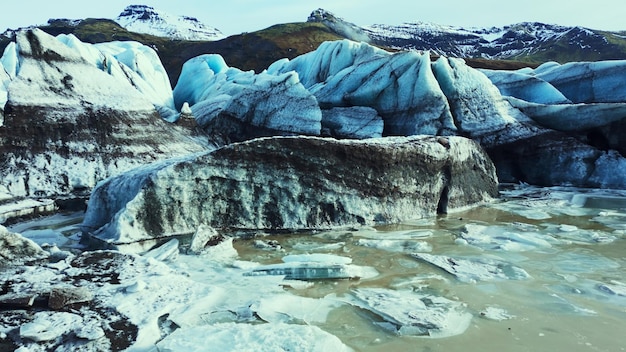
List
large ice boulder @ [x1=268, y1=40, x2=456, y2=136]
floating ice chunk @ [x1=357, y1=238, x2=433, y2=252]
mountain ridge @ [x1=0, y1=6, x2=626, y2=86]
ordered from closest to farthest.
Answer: floating ice chunk @ [x1=357, y1=238, x2=433, y2=252]
large ice boulder @ [x1=268, y1=40, x2=456, y2=136]
mountain ridge @ [x1=0, y1=6, x2=626, y2=86]

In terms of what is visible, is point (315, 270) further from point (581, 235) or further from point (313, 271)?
point (581, 235)

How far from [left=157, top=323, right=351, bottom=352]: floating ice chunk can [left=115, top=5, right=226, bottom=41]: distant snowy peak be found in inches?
4011

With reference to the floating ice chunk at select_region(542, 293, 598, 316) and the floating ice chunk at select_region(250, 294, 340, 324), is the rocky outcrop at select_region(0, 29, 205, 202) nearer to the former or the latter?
the floating ice chunk at select_region(250, 294, 340, 324)

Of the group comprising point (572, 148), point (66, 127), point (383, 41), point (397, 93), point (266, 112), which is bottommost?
point (572, 148)

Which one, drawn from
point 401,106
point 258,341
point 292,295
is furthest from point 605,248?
point 401,106

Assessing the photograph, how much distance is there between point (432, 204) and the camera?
6.81 meters

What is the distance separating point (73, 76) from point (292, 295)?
6.95 meters

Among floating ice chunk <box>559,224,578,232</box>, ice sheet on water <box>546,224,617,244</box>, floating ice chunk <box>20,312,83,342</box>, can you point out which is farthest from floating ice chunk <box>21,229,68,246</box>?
floating ice chunk <box>559,224,578,232</box>

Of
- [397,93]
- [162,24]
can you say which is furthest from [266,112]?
[162,24]

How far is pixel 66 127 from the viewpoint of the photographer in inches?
315

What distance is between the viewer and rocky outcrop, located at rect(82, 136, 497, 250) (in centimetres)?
516

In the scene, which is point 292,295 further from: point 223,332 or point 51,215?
point 51,215

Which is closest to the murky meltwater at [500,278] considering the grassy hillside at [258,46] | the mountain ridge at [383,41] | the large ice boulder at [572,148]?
the large ice boulder at [572,148]

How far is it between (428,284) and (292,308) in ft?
4.05
